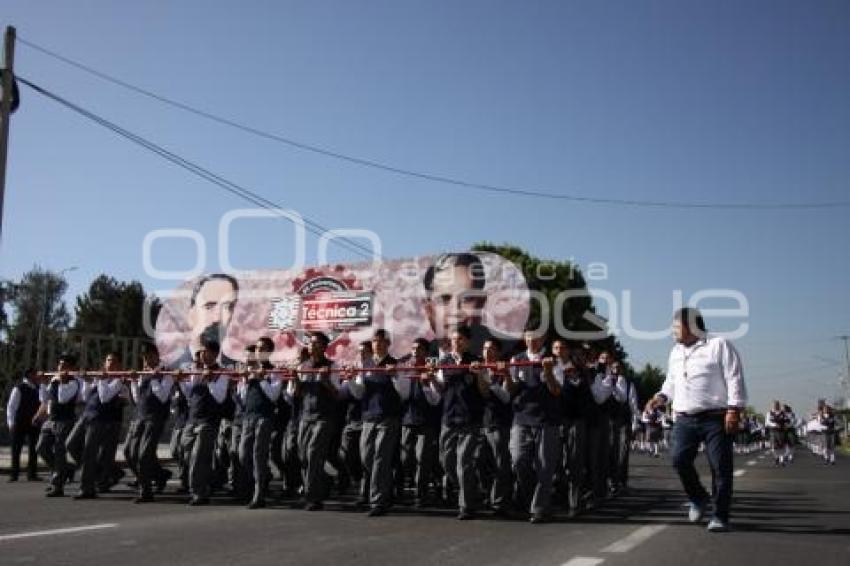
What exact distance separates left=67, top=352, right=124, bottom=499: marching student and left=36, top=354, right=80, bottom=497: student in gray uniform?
0.95 feet

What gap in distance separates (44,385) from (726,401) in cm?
1117

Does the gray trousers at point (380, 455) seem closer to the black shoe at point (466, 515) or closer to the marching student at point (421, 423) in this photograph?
the marching student at point (421, 423)

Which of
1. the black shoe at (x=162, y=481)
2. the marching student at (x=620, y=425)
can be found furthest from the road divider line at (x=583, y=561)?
the black shoe at (x=162, y=481)

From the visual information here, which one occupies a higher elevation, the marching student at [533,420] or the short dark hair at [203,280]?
the short dark hair at [203,280]

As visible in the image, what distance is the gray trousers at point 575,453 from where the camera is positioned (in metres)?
10.1

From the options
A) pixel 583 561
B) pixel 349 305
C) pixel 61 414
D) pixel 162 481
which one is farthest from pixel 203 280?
pixel 583 561

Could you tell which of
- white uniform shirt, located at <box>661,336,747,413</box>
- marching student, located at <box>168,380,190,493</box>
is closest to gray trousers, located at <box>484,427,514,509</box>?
white uniform shirt, located at <box>661,336,747,413</box>

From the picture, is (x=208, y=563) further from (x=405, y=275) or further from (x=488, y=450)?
(x=405, y=275)

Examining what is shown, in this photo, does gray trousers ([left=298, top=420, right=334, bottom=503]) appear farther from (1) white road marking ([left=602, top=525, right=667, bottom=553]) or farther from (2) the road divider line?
(2) the road divider line

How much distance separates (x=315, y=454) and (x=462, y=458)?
187 centimetres

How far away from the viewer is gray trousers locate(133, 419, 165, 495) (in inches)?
436

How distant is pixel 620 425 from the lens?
13.6 meters

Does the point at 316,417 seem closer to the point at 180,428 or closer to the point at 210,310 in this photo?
the point at 180,428

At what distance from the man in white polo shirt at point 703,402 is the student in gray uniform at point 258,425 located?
4.80 meters
